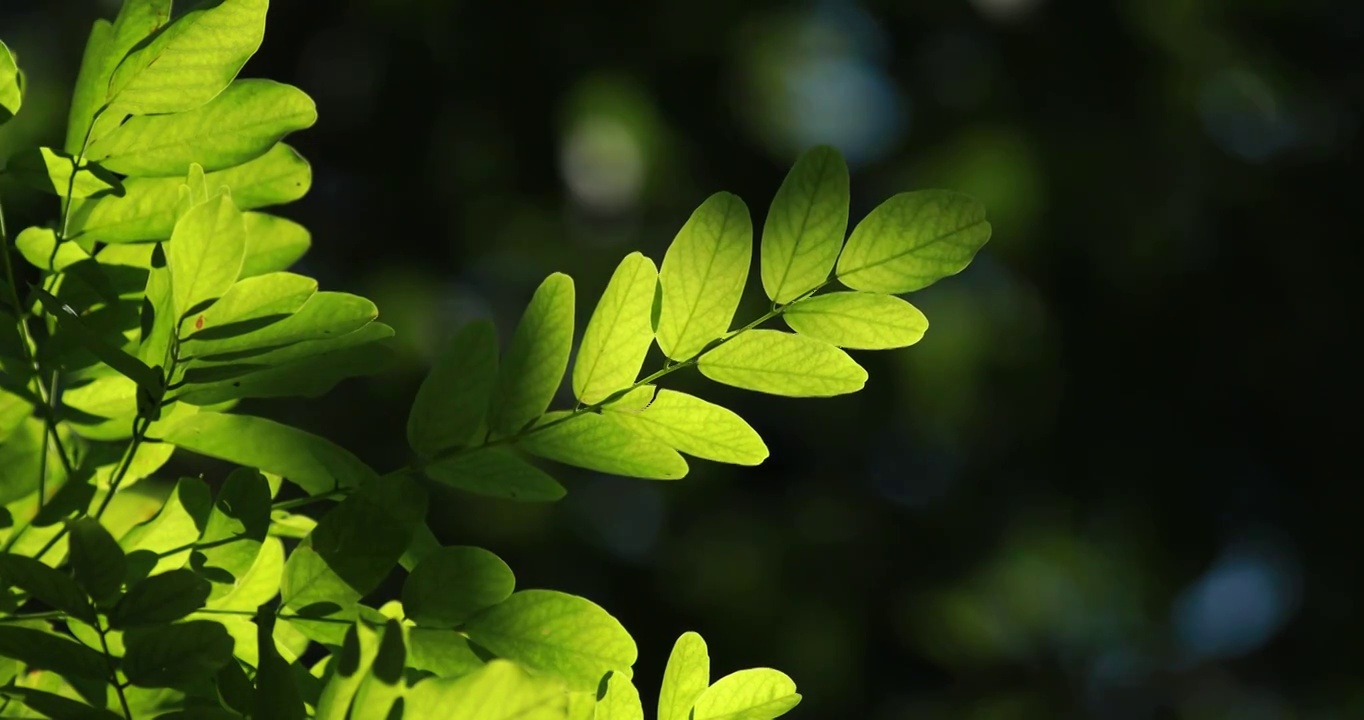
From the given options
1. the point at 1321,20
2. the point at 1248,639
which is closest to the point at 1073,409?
the point at 1248,639

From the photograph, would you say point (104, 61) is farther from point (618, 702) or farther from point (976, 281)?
point (976, 281)

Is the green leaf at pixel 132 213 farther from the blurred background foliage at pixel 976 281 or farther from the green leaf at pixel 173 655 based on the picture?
the blurred background foliage at pixel 976 281

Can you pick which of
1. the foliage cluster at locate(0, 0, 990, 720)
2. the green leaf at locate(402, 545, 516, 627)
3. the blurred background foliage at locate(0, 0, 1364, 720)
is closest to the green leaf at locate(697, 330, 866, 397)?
the foliage cluster at locate(0, 0, 990, 720)

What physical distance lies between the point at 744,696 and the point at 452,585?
102mm

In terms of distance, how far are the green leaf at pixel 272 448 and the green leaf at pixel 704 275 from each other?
123 mm

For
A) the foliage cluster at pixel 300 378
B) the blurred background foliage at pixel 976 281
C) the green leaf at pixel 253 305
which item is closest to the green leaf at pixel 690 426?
the foliage cluster at pixel 300 378

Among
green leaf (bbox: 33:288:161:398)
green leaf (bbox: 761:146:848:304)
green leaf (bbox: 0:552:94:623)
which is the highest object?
green leaf (bbox: 761:146:848:304)

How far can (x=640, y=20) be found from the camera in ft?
17.6

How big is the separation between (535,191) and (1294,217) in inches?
123

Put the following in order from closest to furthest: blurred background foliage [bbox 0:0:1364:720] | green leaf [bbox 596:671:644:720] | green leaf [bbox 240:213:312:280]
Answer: green leaf [bbox 596:671:644:720], green leaf [bbox 240:213:312:280], blurred background foliage [bbox 0:0:1364:720]

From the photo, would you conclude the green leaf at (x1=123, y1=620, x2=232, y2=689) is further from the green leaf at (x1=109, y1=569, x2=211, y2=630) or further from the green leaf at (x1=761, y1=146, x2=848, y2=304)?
the green leaf at (x1=761, y1=146, x2=848, y2=304)

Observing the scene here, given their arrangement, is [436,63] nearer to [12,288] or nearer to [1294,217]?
[1294,217]

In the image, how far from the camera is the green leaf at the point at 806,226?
0.48m

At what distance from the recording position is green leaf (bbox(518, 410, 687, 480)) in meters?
0.47
